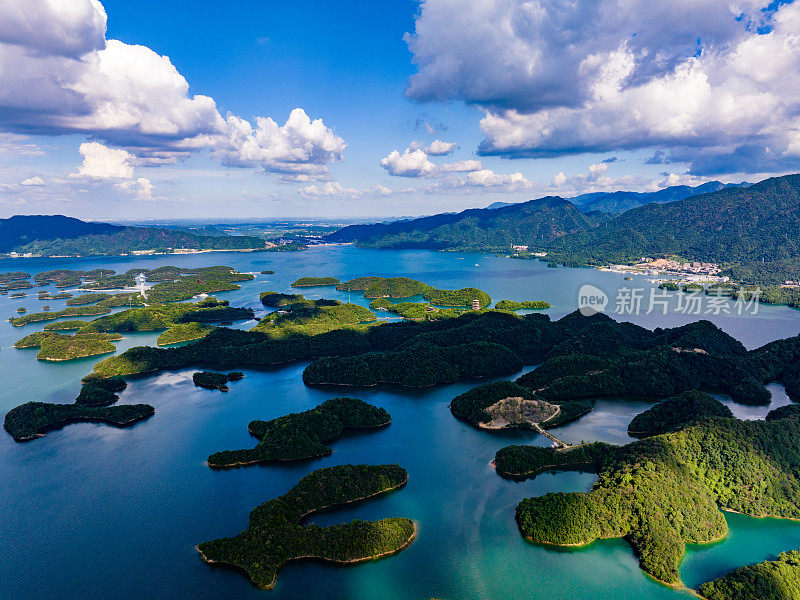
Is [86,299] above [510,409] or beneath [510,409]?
beneath

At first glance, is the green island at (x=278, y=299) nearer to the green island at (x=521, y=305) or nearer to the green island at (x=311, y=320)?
the green island at (x=311, y=320)

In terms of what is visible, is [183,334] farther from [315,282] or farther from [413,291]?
[315,282]

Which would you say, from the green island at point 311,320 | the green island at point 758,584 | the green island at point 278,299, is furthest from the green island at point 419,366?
the green island at point 278,299

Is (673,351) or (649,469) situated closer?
(649,469)

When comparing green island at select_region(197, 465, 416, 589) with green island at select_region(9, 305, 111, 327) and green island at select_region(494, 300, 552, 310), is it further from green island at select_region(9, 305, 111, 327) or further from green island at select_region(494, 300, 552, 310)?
green island at select_region(9, 305, 111, 327)

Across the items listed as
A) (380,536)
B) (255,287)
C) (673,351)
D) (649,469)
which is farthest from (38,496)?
(255,287)

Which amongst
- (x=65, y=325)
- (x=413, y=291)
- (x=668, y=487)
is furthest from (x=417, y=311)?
(x=65, y=325)

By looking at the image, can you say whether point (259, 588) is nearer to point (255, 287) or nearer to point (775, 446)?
point (775, 446)
